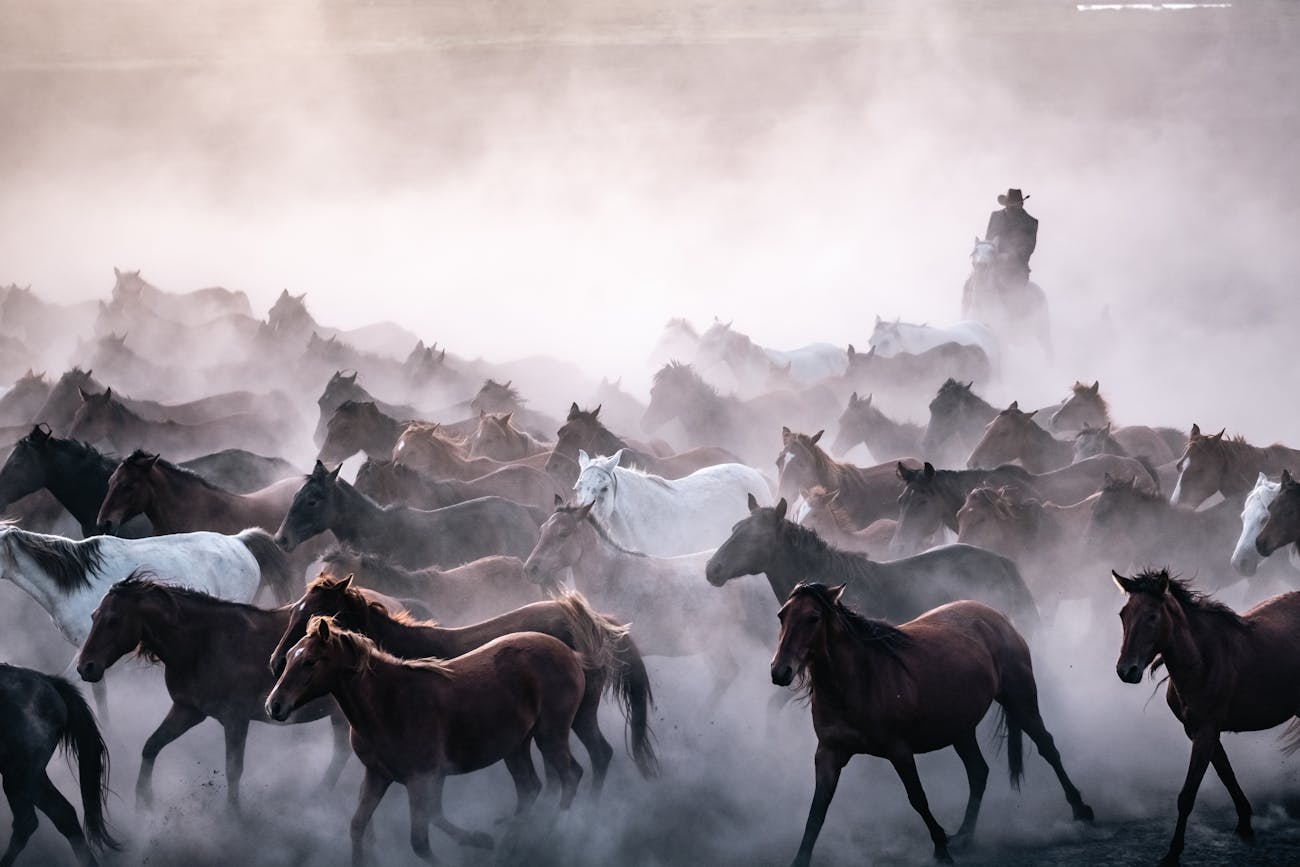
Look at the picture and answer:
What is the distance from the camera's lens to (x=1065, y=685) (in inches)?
288

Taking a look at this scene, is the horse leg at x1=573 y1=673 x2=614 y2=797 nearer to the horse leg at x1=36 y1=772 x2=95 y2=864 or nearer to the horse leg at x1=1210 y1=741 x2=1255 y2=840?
the horse leg at x1=36 y1=772 x2=95 y2=864

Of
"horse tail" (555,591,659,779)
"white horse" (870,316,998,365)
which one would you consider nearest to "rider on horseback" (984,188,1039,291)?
"white horse" (870,316,998,365)

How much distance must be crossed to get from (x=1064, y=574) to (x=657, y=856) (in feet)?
9.81

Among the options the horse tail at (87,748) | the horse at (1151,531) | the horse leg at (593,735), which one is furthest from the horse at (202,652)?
the horse at (1151,531)

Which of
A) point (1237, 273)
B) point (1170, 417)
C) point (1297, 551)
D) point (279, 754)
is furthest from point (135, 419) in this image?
point (1237, 273)

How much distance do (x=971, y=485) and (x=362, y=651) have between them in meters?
4.22

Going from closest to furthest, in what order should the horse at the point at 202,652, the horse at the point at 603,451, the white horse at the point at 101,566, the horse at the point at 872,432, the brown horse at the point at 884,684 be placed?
the brown horse at the point at 884,684, the horse at the point at 202,652, the white horse at the point at 101,566, the horse at the point at 603,451, the horse at the point at 872,432

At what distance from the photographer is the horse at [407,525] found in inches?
304

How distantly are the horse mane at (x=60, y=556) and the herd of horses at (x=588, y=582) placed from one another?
1cm

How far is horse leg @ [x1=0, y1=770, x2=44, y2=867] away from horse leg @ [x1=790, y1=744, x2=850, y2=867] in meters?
2.83

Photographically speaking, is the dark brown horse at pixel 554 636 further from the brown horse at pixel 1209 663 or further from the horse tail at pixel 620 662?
the brown horse at pixel 1209 663

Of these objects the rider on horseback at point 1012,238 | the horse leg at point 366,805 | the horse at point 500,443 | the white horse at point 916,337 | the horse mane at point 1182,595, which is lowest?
the horse leg at point 366,805

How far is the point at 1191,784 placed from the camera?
557 centimetres

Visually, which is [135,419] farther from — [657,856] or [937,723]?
[937,723]
